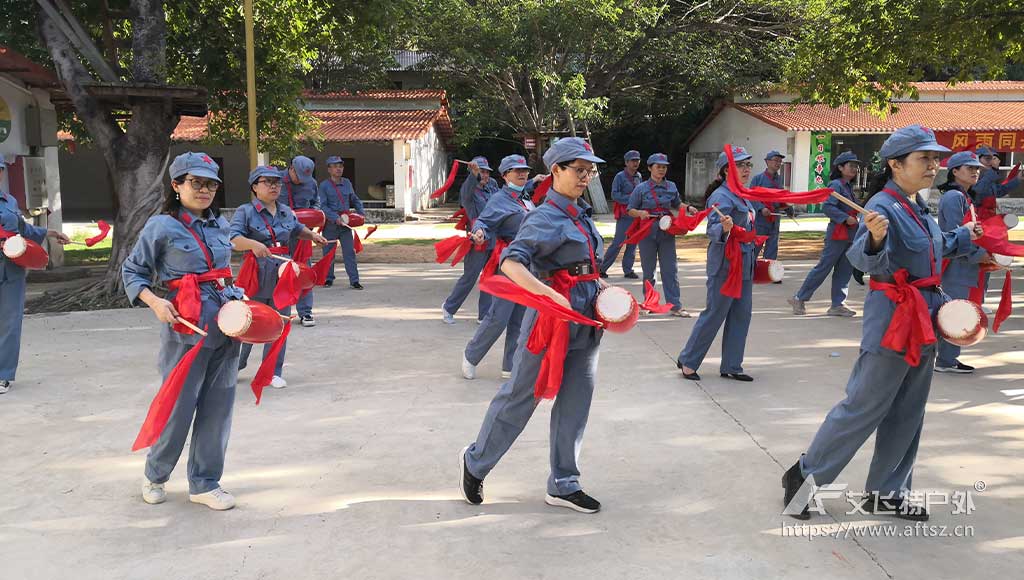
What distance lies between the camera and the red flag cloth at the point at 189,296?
403cm

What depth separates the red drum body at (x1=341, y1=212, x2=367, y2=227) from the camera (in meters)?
11.0

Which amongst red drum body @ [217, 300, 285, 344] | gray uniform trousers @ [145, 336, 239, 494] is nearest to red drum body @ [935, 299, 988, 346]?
red drum body @ [217, 300, 285, 344]

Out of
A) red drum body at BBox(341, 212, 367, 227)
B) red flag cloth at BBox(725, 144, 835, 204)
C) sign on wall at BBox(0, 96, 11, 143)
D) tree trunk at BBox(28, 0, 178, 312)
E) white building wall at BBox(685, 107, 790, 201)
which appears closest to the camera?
red flag cloth at BBox(725, 144, 835, 204)

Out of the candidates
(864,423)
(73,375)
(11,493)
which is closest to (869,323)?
(864,423)

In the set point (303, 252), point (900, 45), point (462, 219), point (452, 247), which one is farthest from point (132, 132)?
point (900, 45)

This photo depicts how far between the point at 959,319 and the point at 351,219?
8.48 m

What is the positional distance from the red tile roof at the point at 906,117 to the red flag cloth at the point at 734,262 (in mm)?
20488

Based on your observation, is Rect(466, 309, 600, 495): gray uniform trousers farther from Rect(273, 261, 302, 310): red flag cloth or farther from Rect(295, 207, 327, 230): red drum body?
Rect(295, 207, 327, 230): red drum body

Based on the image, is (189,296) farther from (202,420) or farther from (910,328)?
(910,328)

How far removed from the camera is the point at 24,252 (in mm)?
6305

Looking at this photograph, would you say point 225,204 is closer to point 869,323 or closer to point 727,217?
point 727,217

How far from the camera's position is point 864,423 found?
383 cm

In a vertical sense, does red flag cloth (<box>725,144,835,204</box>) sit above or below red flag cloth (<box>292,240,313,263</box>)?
above

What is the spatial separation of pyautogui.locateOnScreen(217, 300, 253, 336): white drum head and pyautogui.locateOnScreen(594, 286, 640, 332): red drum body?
1.61 m
